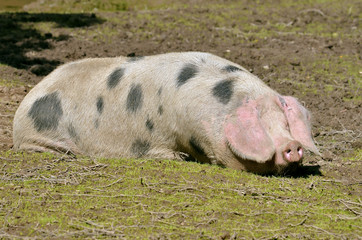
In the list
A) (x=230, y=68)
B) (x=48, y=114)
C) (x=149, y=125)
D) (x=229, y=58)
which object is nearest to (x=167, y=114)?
(x=149, y=125)

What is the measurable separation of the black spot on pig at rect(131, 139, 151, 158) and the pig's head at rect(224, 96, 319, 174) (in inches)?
37.7

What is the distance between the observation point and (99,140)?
6.18 metres

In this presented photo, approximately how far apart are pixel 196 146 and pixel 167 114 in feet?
1.34

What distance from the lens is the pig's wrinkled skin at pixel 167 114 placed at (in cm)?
530

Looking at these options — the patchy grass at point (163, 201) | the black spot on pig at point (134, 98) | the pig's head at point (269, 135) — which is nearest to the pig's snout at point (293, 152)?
the pig's head at point (269, 135)

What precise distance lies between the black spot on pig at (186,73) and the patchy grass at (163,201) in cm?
73

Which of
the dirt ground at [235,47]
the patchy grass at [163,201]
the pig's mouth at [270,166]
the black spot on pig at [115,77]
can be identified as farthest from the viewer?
the dirt ground at [235,47]

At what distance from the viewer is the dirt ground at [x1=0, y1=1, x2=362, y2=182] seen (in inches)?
290

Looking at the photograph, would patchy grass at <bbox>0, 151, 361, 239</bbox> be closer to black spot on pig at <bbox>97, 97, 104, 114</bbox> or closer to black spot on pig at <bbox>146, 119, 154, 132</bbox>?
black spot on pig at <bbox>146, 119, 154, 132</bbox>

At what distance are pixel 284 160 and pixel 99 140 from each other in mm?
1903

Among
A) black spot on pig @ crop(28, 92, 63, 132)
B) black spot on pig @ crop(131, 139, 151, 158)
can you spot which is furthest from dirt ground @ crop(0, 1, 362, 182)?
black spot on pig @ crop(131, 139, 151, 158)

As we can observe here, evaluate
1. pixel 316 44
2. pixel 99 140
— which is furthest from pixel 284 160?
pixel 316 44

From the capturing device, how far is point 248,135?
5238mm

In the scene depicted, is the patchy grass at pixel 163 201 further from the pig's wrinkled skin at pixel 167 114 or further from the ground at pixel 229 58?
the pig's wrinkled skin at pixel 167 114
